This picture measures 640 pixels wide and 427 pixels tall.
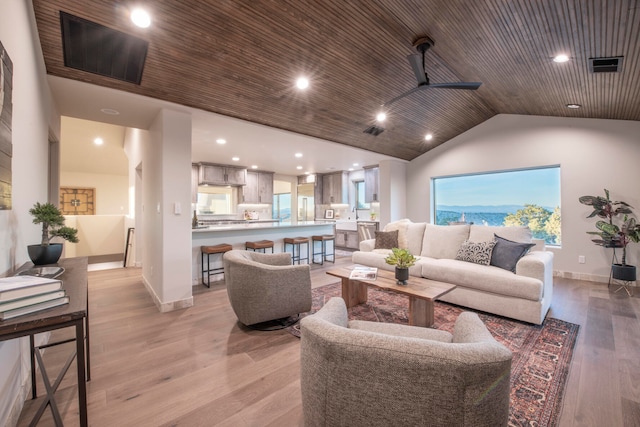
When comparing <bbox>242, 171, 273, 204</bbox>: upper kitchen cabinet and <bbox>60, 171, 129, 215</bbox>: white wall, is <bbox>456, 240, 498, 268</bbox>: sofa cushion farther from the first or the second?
<bbox>60, 171, 129, 215</bbox>: white wall

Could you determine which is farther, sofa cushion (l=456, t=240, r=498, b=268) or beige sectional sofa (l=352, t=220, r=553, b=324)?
sofa cushion (l=456, t=240, r=498, b=268)

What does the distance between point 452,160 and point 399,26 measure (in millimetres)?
4237

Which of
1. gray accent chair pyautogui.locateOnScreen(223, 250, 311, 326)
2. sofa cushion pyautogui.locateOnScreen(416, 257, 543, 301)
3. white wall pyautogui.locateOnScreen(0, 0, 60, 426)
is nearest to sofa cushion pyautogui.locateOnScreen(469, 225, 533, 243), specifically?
sofa cushion pyautogui.locateOnScreen(416, 257, 543, 301)

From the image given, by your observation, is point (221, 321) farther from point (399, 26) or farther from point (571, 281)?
point (571, 281)

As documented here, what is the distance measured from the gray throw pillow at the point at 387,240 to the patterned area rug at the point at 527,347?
96cm

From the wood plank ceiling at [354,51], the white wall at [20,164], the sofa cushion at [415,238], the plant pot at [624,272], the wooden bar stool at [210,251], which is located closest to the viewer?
the white wall at [20,164]

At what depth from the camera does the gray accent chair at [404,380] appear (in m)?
0.87

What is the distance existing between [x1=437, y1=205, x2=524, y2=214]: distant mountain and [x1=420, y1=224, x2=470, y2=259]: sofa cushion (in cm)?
233

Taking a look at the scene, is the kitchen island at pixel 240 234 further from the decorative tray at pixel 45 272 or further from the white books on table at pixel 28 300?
the white books on table at pixel 28 300

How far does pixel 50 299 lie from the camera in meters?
1.15

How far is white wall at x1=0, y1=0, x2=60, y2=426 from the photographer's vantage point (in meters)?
1.49

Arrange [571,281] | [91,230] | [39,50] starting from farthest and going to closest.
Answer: [91,230] → [571,281] → [39,50]

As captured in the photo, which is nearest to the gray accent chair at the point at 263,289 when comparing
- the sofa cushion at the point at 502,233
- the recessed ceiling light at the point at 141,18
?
the recessed ceiling light at the point at 141,18

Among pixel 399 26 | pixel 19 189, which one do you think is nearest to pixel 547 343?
pixel 399 26
